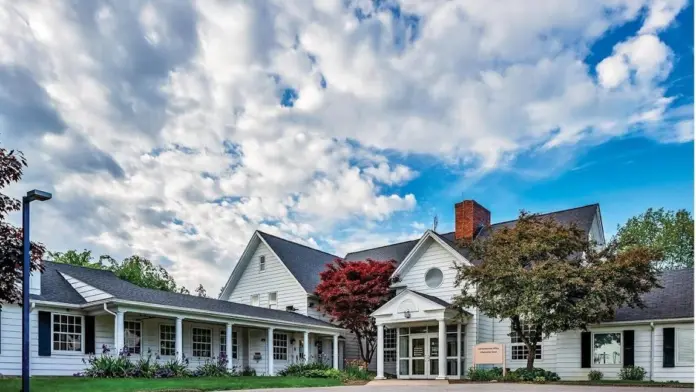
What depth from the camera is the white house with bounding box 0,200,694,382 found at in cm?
1909

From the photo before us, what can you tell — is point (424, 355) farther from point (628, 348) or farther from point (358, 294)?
point (628, 348)

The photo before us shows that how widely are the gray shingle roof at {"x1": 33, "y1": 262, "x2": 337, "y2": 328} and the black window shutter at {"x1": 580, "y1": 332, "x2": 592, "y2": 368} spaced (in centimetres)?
1163

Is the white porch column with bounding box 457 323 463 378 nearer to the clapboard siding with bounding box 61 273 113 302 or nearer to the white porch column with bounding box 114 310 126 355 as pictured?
the white porch column with bounding box 114 310 126 355

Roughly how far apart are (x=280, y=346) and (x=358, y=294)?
15.0 feet

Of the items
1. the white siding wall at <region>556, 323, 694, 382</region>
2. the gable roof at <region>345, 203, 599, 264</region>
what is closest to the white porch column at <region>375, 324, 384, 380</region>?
the gable roof at <region>345, 203, 599, 264</region>

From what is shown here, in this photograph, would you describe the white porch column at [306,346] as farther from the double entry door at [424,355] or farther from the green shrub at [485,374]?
the green shrub at [485,374]

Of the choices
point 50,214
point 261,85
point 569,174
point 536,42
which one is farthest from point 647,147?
point 50,214

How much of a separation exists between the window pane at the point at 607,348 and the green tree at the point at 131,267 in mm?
34239

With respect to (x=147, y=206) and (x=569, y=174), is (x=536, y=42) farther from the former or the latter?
(x=147, y=206)

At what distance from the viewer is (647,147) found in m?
19.3

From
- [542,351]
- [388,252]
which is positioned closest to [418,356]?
[542,351]

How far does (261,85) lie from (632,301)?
14.9 meters

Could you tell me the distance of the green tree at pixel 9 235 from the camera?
473 inches

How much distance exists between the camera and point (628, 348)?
21.2 m
